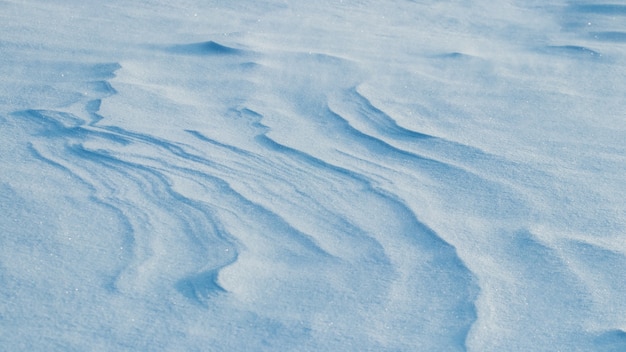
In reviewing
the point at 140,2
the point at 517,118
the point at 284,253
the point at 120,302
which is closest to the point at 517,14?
the point at 517,118

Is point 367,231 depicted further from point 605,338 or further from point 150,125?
point 150,125

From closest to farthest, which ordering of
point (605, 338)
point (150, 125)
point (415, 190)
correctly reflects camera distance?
point (605, 338) → point (415, 190) → point (150, 125)

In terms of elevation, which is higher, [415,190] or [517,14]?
[517,14]

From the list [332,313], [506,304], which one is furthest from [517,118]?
[332,313]

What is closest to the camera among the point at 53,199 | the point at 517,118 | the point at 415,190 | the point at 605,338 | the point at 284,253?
the point at 605,338

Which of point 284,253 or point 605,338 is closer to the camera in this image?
point 605,338

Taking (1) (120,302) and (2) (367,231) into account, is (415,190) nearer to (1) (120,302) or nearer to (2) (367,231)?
(2) (367,231)
